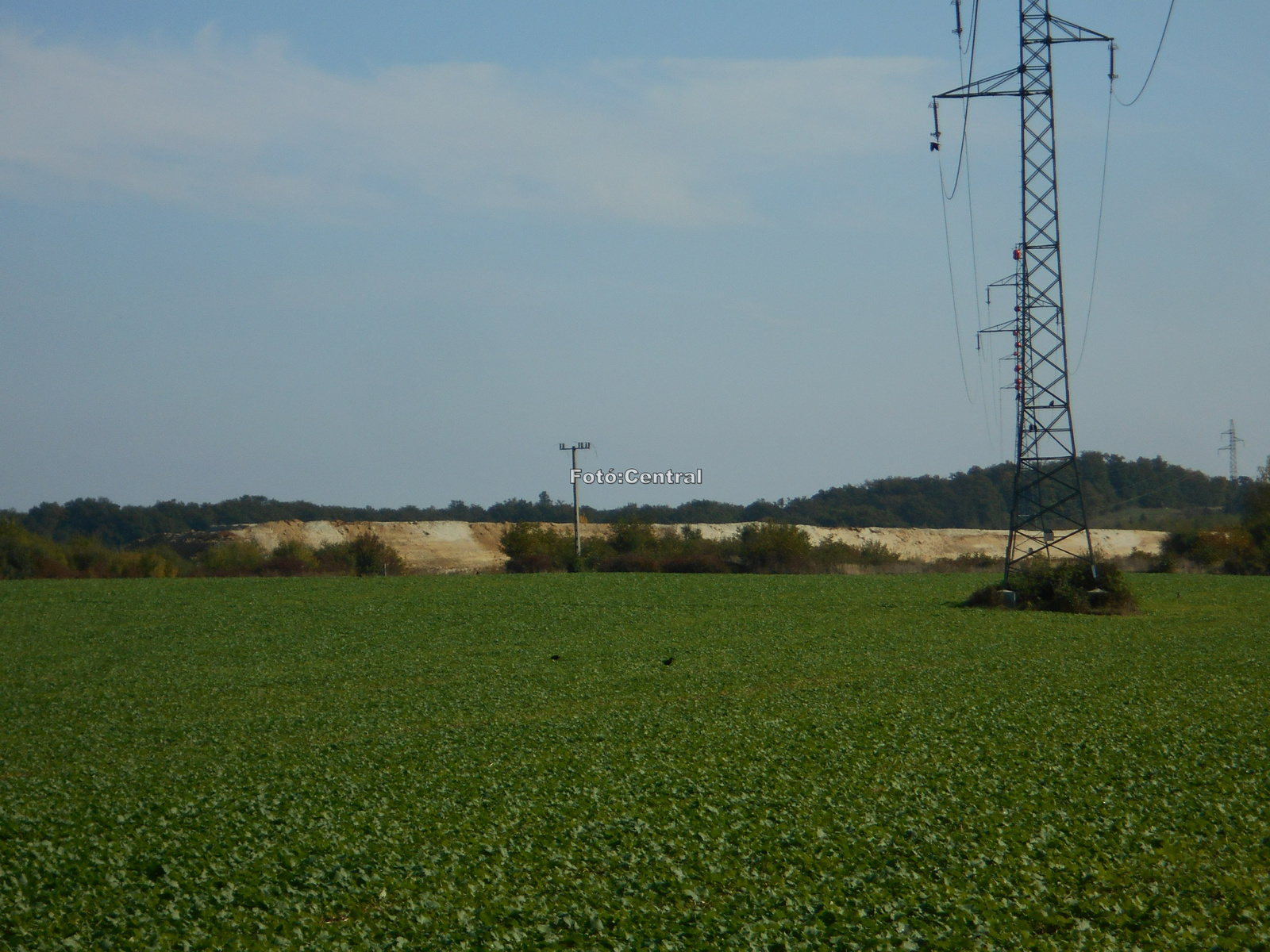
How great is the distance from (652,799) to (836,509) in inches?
4872

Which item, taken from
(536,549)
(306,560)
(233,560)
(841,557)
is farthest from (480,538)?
(841,557)

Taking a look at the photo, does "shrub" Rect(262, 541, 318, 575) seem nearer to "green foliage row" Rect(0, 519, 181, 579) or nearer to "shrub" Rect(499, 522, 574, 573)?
"green foliage row" Rect(0, 519, 181, 579)

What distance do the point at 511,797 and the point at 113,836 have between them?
387 centimetres

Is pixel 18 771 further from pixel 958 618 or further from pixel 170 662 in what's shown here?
pixel 958 618

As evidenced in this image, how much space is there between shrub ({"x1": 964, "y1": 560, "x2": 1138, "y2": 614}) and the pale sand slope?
145ft

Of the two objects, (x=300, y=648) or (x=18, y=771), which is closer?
(x=18, y=771)

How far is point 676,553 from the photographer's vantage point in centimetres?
6425

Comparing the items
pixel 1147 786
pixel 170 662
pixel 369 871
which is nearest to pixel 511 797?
pixel 369 871

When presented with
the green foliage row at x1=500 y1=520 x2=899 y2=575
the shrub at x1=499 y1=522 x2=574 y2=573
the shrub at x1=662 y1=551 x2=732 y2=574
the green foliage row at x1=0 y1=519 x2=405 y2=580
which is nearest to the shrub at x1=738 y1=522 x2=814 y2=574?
the green foliage row at x1=500 y1=520 x2=899 y2=575

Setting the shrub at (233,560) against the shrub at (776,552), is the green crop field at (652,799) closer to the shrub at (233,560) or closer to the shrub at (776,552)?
the shrub at (776,552)

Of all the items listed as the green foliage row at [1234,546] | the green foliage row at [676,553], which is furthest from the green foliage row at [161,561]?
the green foliage row at [1234,546]

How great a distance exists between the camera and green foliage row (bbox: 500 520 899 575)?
60.3 meters

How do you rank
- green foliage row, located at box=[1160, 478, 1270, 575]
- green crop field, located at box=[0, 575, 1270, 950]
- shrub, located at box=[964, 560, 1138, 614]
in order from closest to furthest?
green crop field, located at box=[0, 575, 1270, 950]
shrub, located at box=[964, 560, 1138, 614]
green foliage row, located at box=[1160, 478, 1270, 575]

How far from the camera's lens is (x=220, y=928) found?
7441mm
